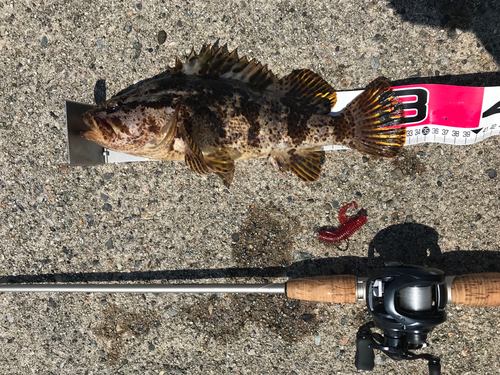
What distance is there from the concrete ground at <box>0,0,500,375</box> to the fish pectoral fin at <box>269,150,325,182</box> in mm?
232

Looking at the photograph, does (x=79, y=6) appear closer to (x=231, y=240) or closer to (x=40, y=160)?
(x=40, y=160)

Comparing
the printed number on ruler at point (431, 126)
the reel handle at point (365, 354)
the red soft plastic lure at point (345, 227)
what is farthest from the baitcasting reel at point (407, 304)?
the printed number on ruler at point (431, 126)

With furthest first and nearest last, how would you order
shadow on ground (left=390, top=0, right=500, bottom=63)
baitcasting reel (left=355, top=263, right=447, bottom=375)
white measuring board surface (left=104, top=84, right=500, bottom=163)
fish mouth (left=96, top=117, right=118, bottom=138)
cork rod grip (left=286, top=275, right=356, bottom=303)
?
shadow on ground (left=390, top=0, right=500, bottom=63)
white measuring board surface (left=104, top=84, right=500, bottom=163)
cork rod grip (left=286, top=275, right=356, bottom=303)
fish mouth (left=96, top=117, right=118, bottom=138)
baitcasting reel (left=355, top=263, right=447, bottom=375)

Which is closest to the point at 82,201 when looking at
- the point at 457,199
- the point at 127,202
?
the point at 127,202

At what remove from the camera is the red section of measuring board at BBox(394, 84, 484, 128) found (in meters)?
2.92

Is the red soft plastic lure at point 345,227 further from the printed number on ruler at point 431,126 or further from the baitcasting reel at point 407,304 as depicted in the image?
the printed number on ruler at point 431,126

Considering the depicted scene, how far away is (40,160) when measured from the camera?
3.46m

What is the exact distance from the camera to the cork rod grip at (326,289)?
277 cm

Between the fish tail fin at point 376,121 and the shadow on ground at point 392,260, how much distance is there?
81cm

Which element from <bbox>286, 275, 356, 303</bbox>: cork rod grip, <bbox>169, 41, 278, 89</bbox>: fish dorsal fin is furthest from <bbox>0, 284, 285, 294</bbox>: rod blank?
<bbox>169, 41, 278, 89</bbox>: fish dorsal fin

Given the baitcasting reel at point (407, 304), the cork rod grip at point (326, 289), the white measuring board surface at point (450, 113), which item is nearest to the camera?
the baitcasting reel at point (407, 304)

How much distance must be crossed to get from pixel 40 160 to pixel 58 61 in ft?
3.40

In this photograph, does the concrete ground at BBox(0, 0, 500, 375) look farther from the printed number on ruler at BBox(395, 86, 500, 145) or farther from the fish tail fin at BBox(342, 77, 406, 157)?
the fish tail fin at BBox(342, 77, 406, 157)

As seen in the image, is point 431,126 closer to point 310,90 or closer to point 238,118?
point 310,90
